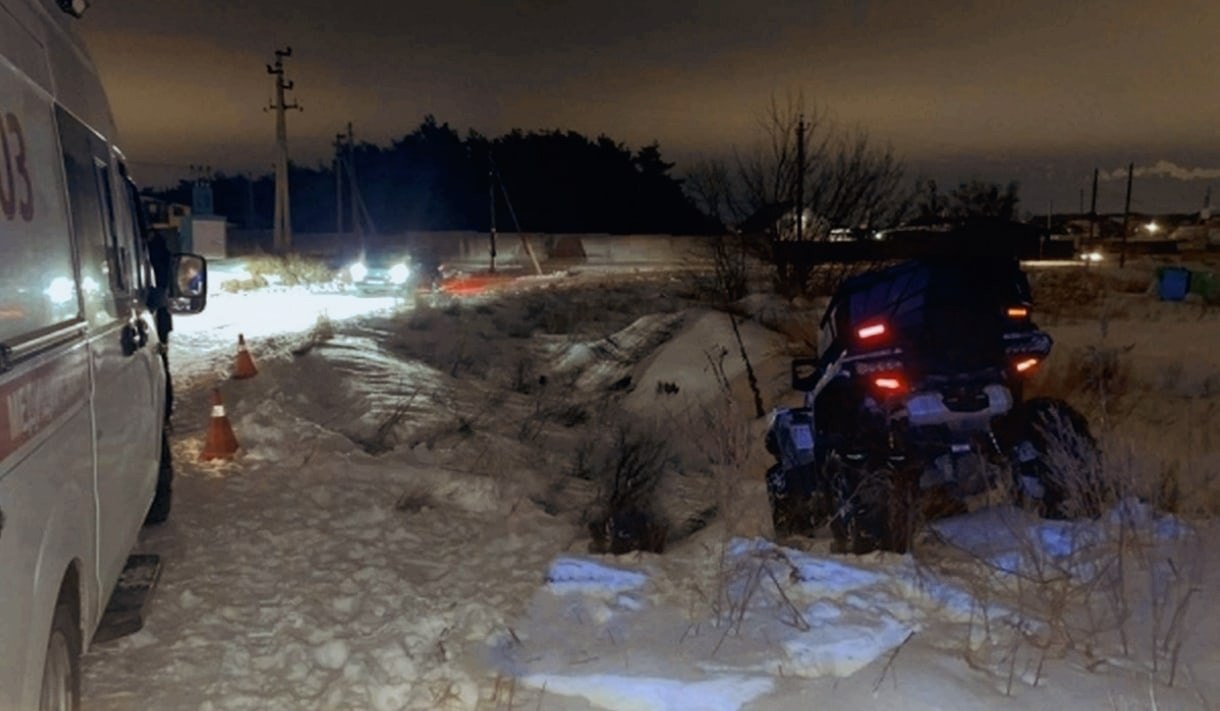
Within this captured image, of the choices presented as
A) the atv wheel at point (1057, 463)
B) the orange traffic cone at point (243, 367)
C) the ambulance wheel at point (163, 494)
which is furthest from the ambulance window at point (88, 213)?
the orange traffic cone at point (243, 367)

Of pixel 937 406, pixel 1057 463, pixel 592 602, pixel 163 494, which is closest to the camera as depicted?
pixel 592 602

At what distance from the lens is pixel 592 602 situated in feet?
17.2

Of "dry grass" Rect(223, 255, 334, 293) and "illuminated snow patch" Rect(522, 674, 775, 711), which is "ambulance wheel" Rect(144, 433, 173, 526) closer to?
"illuminated snow patch" Rect(522, 674, 775, 711)

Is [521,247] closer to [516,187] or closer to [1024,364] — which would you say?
[516,187]

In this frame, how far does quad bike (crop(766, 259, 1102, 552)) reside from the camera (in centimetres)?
694

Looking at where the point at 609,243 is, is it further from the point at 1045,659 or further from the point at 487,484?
the point at 1045,659

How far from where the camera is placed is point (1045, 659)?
13.8ft

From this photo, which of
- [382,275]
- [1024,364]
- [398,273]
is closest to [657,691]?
[1024,364]

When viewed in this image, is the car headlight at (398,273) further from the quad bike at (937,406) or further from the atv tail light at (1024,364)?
the atv tail light at (1024,364)

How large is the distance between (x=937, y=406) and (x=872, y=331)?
2.31 feet

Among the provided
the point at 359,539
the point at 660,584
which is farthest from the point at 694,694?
the point at 359,539

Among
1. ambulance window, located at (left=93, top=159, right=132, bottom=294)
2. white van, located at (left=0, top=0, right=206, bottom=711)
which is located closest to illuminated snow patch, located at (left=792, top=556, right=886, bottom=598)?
white van, located at (left=0, top=0, right=206, bottom=711)

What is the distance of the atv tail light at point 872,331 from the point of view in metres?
7.36

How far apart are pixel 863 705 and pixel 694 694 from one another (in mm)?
647
